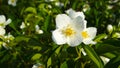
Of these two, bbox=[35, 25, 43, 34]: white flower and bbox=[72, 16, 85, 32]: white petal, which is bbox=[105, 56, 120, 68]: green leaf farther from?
bbox=[35, 25, 43, 34]: white flower

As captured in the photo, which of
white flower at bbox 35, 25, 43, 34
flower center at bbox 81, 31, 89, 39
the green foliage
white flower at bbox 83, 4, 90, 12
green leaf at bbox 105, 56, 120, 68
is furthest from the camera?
white flower at bbox 83, 4, 90, 12

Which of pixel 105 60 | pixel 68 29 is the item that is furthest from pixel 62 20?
pixel 105 60

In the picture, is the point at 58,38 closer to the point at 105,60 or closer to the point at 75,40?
the point at 75,40

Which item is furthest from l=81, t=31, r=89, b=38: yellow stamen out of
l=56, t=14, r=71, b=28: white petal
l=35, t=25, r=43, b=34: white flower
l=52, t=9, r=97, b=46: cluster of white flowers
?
l=35, t=25, r=43, b=34: white flower

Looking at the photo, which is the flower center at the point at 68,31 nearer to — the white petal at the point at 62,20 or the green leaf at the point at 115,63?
the white petal at the point at 62,20

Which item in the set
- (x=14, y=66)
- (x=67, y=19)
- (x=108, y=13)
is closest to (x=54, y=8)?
(x=108, y=13)

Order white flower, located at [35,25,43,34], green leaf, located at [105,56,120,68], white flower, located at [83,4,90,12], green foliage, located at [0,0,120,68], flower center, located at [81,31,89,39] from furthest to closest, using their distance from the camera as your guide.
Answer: white flower, located at [83,4,90,12] → white flower, located at [35,25,43,34] → flower center, located at [81,31,89,39] → green foliage, located at [0,0,120,68] → green leaf, located at [105,56,120,68]

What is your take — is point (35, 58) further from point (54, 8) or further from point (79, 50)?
point (54, 8)
